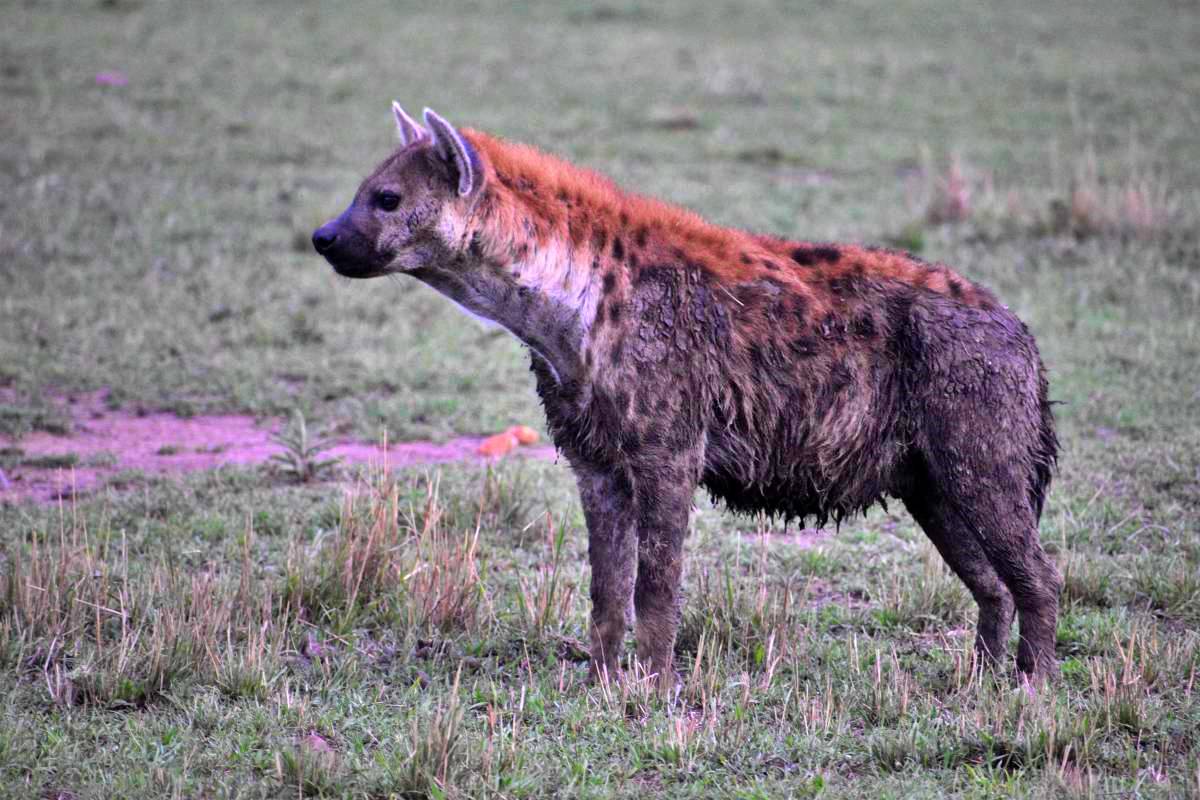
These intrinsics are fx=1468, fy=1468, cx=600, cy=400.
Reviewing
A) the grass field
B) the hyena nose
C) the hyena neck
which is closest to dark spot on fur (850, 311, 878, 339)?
the hyena neck

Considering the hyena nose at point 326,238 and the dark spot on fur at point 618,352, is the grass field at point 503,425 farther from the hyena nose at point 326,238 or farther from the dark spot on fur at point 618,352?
the hyena nose at point 326,238

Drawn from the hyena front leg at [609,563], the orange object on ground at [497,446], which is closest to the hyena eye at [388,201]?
the hyena front leg at [609,563]

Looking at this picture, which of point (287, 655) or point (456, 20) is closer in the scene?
point (287, 655)

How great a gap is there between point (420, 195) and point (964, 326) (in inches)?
66.0

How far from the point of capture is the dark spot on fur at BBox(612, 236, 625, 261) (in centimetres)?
446

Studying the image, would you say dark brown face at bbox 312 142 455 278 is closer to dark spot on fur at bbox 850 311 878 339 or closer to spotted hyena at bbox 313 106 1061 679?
spotted hyena at bbox 313 106 1061 679

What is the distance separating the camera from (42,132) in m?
13.0

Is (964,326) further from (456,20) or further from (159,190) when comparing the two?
(456,20)

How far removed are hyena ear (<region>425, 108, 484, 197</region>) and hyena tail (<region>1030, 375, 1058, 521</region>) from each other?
183 cm

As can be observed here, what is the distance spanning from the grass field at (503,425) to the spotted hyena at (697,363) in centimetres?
47

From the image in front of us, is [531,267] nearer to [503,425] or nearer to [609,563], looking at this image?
[609,563]

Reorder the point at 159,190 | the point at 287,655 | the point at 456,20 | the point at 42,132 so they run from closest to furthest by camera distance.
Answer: the point at 287,655 → the point at 159,190 → the point at 42,132 → the point at 456,20

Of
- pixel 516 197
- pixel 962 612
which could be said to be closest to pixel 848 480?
pixel 962 612

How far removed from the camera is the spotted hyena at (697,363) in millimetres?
4344
